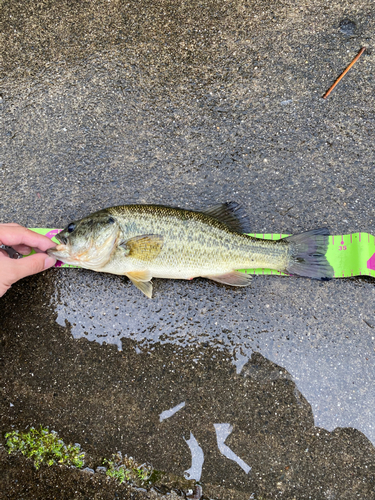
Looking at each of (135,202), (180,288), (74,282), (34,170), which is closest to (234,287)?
(180,288)

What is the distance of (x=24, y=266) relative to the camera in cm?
276

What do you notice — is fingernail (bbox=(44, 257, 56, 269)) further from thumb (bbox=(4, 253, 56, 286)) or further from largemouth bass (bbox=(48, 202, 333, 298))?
largemouth bass (bbox=(48, 202, 333, 298))

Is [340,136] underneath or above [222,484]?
above

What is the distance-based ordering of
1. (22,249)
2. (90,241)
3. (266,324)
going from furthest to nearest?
1. (22,249)
2. (266,324)
3. (90,241)

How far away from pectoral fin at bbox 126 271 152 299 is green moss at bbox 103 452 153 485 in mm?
1582

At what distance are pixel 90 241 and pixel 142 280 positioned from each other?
1.84 feet

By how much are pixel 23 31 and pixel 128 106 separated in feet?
4.69

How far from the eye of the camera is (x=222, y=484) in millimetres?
2850

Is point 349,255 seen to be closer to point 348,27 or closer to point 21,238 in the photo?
point 348,27

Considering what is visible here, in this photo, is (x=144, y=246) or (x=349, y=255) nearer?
(x=144, y=246)

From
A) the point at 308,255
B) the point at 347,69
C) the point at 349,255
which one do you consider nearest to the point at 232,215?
the point at 308,255

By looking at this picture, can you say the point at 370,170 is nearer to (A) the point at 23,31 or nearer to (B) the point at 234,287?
(B) the point at 234,287

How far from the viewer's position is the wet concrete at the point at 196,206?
9.49 ft

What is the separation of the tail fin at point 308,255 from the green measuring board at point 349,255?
0.23m
